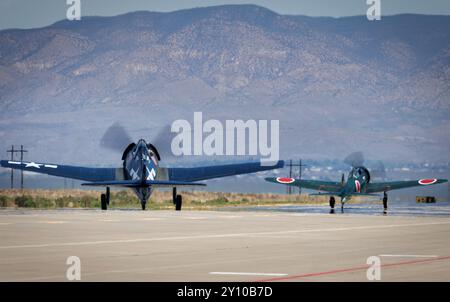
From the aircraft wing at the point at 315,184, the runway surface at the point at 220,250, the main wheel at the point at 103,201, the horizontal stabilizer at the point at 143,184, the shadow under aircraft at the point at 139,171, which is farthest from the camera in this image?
the aircraft wing at the point at 315,184

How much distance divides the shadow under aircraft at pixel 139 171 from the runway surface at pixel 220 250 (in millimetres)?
17581

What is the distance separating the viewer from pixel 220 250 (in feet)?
84.3

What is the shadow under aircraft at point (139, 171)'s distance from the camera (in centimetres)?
5759

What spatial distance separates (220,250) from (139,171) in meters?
34.0

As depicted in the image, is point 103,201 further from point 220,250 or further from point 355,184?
point 220,250

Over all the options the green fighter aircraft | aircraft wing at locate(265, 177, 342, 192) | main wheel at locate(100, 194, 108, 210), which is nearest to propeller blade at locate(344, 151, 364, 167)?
the green fighter aircraft

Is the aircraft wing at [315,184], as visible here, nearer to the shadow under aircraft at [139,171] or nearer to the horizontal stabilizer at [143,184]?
the shadow under aircraft at [139,171]

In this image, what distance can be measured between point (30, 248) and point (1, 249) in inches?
29.0

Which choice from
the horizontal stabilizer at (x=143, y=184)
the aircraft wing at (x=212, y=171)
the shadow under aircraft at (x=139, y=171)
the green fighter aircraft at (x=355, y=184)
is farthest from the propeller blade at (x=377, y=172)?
the horizontal stabilizer at (x=143, y=184)

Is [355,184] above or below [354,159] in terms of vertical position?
below

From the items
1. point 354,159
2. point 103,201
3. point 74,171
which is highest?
point 354,159

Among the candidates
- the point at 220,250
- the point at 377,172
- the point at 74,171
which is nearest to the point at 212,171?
the point at 74,171

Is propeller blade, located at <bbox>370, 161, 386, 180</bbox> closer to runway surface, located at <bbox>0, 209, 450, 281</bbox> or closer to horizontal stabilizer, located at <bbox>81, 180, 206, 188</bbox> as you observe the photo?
horizontal stabilizer, located at <bbox>81, 180, 206, 188</bbox>
